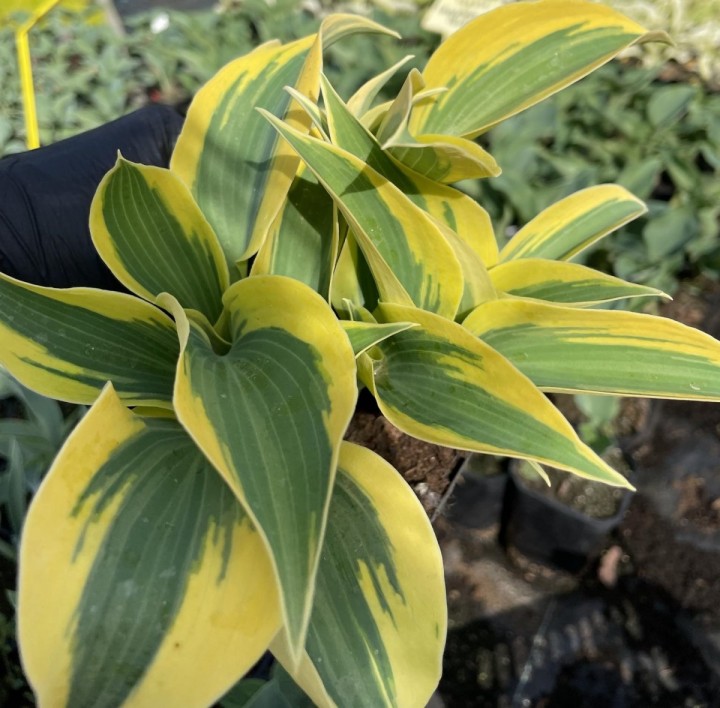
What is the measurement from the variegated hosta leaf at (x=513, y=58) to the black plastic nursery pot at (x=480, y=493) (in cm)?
77

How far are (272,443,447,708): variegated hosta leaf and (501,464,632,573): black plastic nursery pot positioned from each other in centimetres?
84

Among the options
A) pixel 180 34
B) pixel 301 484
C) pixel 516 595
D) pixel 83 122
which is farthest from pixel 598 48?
pixel 180 34

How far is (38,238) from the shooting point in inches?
29.2

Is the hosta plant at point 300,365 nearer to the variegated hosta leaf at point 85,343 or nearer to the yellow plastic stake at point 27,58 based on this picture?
the variegated hosta leaf at point 85,343

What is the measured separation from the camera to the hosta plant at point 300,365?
1.17 ft

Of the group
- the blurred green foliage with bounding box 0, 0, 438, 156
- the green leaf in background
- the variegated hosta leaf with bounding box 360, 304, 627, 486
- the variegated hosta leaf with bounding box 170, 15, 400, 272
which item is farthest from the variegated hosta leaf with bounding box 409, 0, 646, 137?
the blurred green foliage with bounding box 0, 0, 438, 156

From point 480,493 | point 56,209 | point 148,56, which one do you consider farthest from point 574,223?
point 148,56

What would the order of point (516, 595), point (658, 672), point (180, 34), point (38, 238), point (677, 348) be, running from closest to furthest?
point (677, 348) < point (38, 238) < point (658, 672) < point (516, 595) < point (180, 34)

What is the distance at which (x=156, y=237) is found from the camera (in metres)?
0.55

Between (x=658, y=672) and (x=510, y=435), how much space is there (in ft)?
3.48

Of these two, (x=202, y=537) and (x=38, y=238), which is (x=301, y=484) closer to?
(x=202, y=537)

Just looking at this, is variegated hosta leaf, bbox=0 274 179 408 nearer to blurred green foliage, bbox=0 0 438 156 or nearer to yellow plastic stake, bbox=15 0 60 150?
yellow plastic stake, bbox=15 0 60 150

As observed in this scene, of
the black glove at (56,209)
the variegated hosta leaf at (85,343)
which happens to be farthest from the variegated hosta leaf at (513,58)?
the black glove at (56,209)

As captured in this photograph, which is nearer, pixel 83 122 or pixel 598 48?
pixel 598 48
